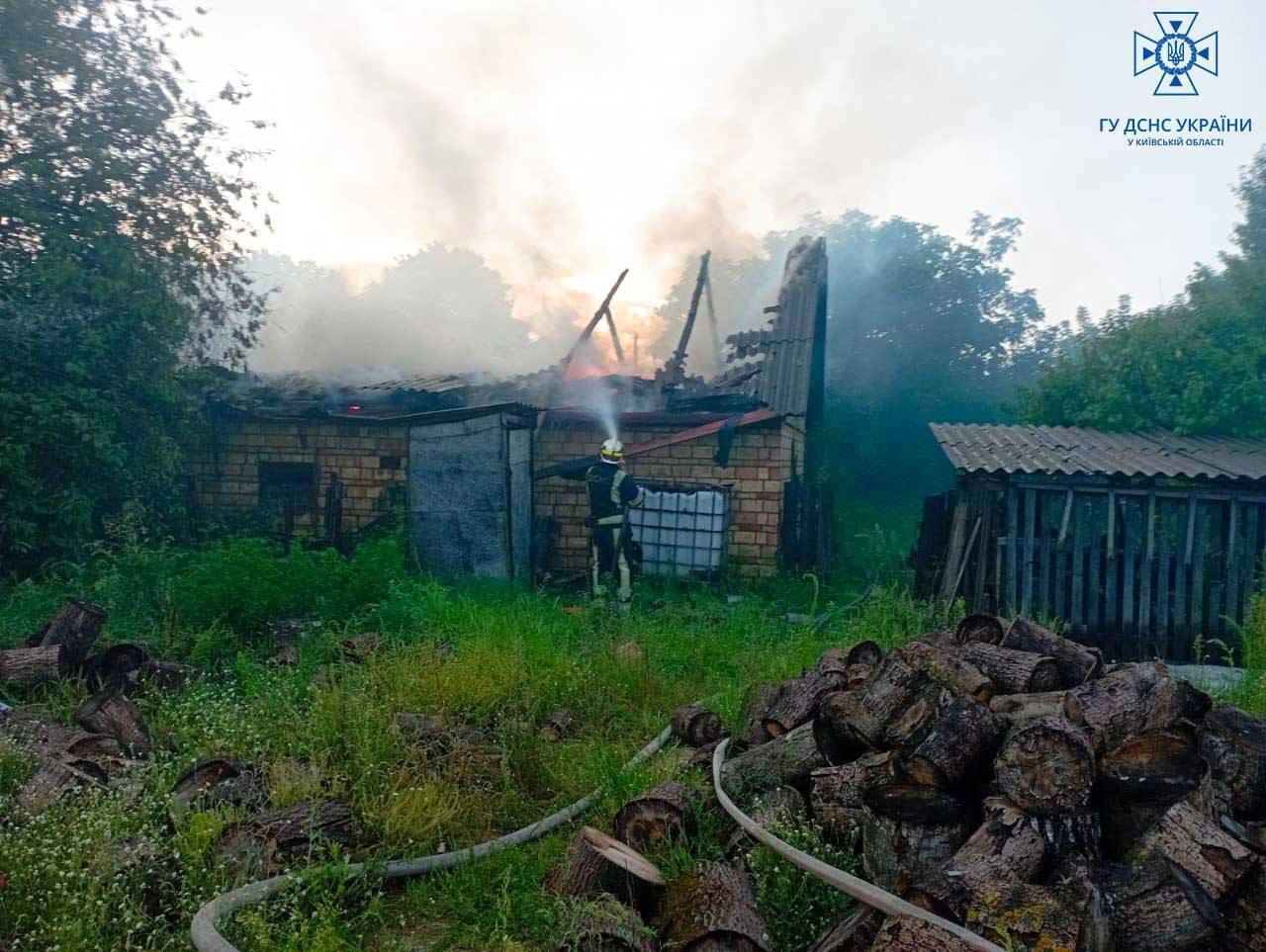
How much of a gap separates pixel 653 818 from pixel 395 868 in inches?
45.3

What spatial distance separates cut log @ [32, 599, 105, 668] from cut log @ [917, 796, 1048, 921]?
233 inches

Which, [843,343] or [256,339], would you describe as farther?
[843,343]

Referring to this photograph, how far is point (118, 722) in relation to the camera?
4867mm

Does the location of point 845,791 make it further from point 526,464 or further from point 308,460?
point 308,460

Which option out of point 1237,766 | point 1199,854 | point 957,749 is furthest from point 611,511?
point 1199,854

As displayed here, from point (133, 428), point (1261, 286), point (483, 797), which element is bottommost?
point (483, 797)

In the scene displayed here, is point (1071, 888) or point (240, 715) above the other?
point (1071, 888)

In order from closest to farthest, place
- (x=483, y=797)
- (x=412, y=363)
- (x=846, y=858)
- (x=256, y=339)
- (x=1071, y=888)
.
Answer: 1. (x=1071, y=888)
2. (x=846, y=858)
3. (x=483, y=797)
4. (x=256, y=339)
5. (x=412, y=363)

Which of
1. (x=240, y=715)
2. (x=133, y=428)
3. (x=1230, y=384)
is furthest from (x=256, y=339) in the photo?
(x=1230, y=384)

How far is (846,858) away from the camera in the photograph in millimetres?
3393

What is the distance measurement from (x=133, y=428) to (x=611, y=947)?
9923mm

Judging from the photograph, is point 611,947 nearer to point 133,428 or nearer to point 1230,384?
point 133,428

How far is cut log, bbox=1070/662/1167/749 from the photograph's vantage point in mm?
3324

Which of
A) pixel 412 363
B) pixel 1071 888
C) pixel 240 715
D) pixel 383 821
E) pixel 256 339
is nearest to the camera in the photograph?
pixel 1071 888
